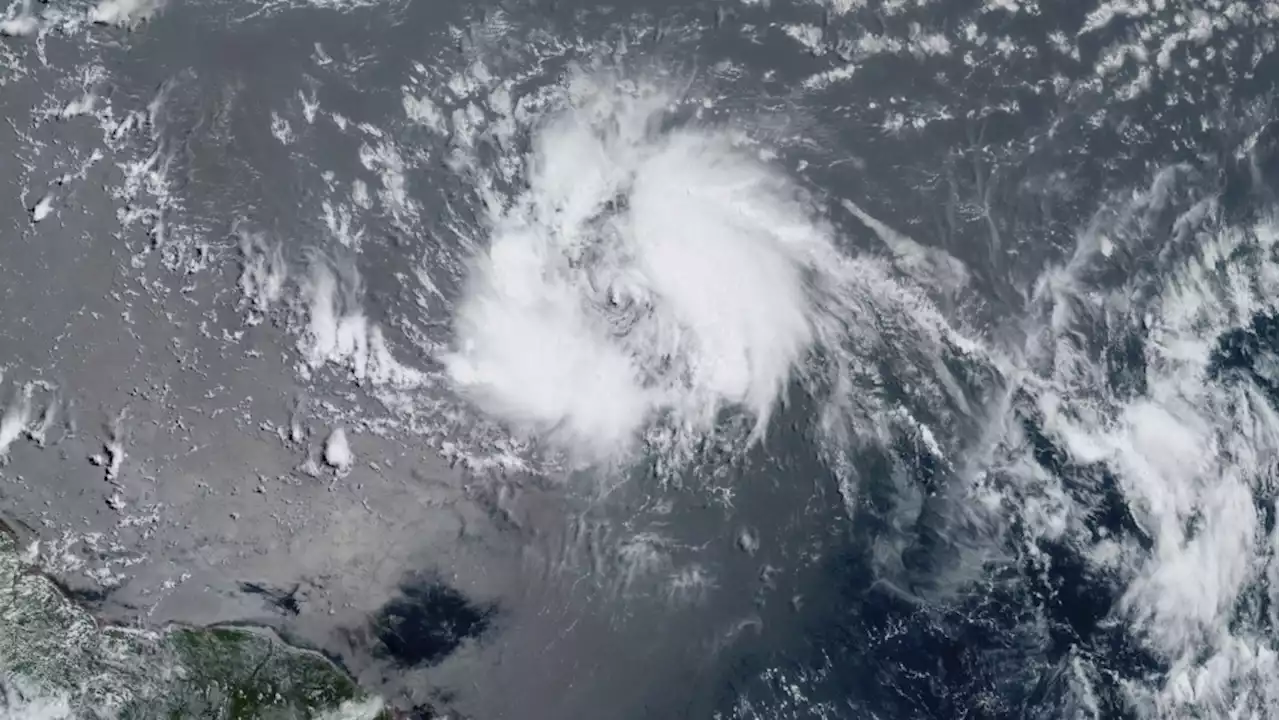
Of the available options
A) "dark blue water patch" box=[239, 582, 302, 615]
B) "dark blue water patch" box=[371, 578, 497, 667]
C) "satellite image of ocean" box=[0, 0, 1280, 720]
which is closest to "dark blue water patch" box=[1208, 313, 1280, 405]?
"satellite image of ocean" box=[0, 0, 1280, 720]

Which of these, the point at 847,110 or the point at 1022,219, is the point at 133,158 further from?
the point at 1022,219

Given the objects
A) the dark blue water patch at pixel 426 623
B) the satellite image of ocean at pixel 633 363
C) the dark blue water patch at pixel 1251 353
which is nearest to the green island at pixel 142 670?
the satellite image of ocean at pixel 633 363

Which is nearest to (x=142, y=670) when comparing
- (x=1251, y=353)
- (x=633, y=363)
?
(x=633, y=363)

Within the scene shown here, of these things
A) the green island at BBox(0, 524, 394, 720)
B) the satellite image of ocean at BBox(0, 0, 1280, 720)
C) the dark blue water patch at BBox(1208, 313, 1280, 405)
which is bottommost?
the green island at BBox(0, 524, 394, 720)

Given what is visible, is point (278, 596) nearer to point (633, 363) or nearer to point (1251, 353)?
point (633, 363)

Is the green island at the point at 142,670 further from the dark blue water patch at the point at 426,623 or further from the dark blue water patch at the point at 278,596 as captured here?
the dark blue water patch at the point at 426,623

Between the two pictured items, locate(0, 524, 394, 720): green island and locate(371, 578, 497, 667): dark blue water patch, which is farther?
locate(371, 578, 497, 667): dark blue water patch

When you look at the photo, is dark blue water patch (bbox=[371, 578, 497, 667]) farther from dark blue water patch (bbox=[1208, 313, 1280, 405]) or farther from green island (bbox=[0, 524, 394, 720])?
dark blue water patch (bbox=[1208, 313, 1280, 405])
